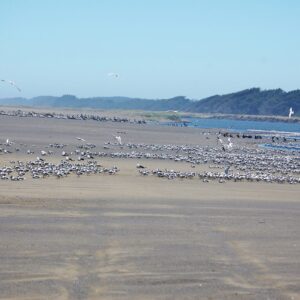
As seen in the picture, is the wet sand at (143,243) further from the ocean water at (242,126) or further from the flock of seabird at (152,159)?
the ocean water at (242,126)

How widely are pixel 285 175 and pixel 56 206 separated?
13394mm

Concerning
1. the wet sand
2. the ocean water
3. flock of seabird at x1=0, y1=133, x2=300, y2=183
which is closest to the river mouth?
the ocean water

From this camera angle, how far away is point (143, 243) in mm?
11555

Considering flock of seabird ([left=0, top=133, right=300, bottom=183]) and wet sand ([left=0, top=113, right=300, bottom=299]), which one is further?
flock of seabird ([left=0, top=133, right=300, bottom=183])

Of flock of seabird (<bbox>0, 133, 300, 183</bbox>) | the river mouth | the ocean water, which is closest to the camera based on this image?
flock of seabird (<bbox>0, 133, 300, 183</bbox>)

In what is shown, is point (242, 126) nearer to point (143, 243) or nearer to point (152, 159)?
point (152, 159)

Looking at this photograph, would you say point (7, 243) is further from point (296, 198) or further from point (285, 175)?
point (285, 175)

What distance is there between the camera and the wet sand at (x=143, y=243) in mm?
9148

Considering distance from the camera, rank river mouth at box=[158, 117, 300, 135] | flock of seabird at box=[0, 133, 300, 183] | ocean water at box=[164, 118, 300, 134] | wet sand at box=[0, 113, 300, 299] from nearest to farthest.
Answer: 1. wet sand at box=[0, 113, 300, 299]
2. flock of seabird at box=[0, 133, 300, 183]
3. river mouth at box=[158, 117, 300, 135]
4. ocean water at box=[164, 118, 300, 134]

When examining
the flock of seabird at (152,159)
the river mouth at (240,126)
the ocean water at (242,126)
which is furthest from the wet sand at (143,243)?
the ocean water at (242,126)

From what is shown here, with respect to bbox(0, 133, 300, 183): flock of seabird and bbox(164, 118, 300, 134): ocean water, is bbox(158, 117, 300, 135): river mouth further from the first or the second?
bbox(0, 133, 300, 183): flock of seabird

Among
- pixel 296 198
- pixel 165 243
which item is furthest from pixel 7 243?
pixel 296 198

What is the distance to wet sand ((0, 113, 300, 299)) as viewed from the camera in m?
9.15

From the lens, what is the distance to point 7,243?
11039 mm
